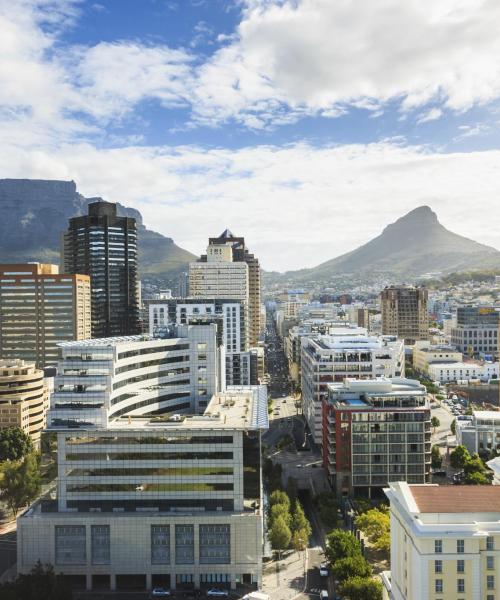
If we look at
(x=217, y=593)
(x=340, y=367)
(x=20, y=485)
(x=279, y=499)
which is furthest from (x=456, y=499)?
(x=340, y=367)

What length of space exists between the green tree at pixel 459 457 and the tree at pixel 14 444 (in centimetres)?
5960

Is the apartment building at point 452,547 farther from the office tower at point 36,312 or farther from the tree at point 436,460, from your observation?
the office tower at point 36,312

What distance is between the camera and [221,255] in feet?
621

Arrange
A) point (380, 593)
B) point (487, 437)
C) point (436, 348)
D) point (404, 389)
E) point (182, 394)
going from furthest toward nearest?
point (436, 348), point (487, 437), point (404, 389), point (182, 394), point (380, 593)

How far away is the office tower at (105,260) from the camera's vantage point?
178m

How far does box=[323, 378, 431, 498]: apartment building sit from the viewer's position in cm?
7300

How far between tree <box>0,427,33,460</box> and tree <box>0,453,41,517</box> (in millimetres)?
15103

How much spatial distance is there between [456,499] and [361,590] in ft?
40.3

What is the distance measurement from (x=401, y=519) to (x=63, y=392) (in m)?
34.6

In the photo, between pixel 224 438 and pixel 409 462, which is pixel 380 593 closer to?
pixel 224 438

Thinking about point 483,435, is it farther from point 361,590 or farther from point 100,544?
point 100,544

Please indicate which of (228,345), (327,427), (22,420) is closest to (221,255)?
(228,345)

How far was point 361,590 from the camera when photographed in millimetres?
46844

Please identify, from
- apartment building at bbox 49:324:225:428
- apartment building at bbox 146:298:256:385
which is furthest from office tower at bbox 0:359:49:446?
apartment building at bbox 146:298:256:385
